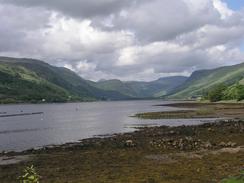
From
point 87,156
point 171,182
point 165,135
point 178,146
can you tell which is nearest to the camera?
point 171,182

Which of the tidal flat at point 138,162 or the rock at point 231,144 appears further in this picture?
the rock at point 231,144

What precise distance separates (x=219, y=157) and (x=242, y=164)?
5955mm

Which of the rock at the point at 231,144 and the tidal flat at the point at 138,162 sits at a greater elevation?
the rock at the point at 231,144

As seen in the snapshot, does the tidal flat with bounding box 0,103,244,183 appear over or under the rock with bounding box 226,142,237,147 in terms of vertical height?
under

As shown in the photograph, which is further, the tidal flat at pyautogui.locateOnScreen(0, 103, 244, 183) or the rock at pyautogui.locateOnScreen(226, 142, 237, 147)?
the rock at pyautogui.locateOnScreen(226, 142, 237, 147)

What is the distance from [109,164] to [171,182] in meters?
13.4

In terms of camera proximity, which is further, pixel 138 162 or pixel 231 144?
pixel 231 144

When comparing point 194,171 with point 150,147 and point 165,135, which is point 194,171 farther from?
point 165,135

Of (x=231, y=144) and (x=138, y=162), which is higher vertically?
(x=231, y=144)

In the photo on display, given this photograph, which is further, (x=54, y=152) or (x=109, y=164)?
(x=54, y=152)

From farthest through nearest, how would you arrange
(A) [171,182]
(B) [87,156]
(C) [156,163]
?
1. (B) [87,156]
2. (C) [156,163]
3. (A) [171,182]

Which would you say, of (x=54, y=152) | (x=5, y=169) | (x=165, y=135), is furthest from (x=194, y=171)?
(x=165, y=135)

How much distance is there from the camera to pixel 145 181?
1335 inches

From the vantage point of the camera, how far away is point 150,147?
58781 millimetres
